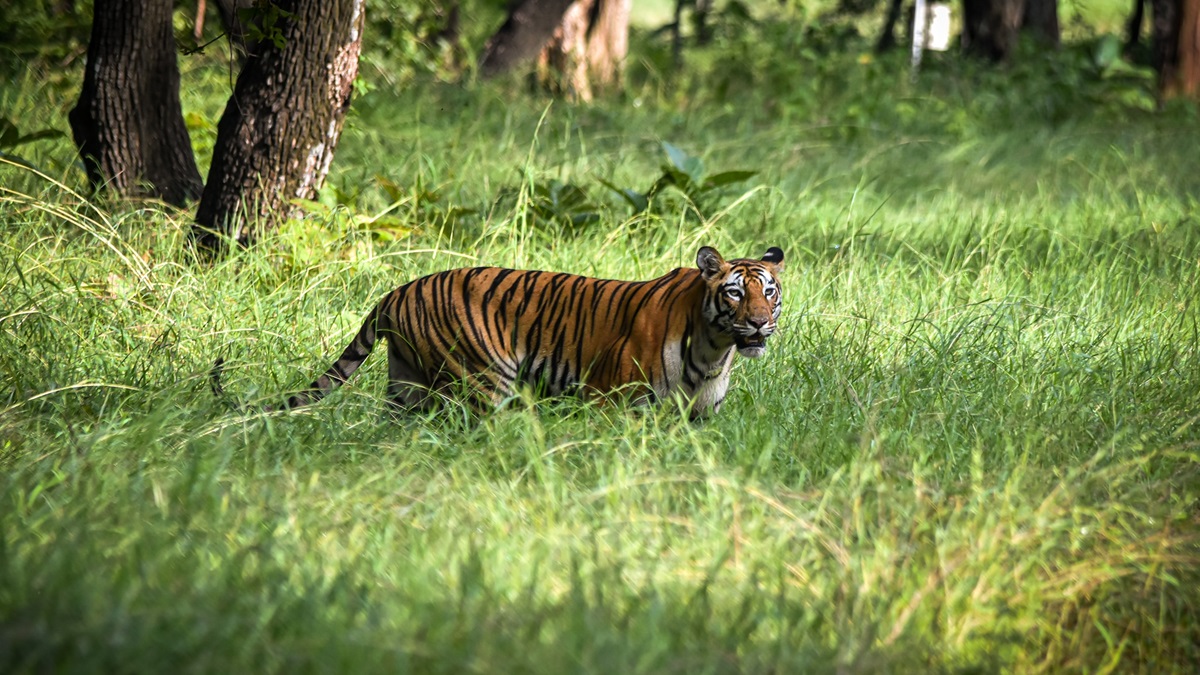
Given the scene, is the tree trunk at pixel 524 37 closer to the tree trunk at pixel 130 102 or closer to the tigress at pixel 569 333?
the tree trunk at pixel 130 102

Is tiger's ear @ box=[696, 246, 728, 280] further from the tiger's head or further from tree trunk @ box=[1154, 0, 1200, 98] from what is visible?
tree trunk @ box=[1154, 0, 1200, 98]

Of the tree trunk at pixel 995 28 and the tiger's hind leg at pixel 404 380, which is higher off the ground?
the tree trunk at pixel 995 28

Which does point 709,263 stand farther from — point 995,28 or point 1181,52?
point 995,28

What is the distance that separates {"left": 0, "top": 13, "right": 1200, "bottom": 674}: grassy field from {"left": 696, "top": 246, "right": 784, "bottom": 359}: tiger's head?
29cm

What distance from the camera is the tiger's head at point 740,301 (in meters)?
3.86

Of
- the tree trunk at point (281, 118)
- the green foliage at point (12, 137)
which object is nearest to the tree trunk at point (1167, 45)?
the tree trunk at point (281, 118)

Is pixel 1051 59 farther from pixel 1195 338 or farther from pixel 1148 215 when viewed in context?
pixel 1195 338

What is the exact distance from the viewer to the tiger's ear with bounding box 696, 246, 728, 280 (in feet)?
12.8

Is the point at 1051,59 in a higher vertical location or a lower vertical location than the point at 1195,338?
higher

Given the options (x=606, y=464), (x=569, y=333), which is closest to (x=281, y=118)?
(x=569, y=333)

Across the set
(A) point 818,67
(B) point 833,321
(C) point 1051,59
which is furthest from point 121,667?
(C) point 1051,59

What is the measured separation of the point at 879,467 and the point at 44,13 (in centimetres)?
776

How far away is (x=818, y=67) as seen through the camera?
1130 cm

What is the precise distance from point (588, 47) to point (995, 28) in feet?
15.5
